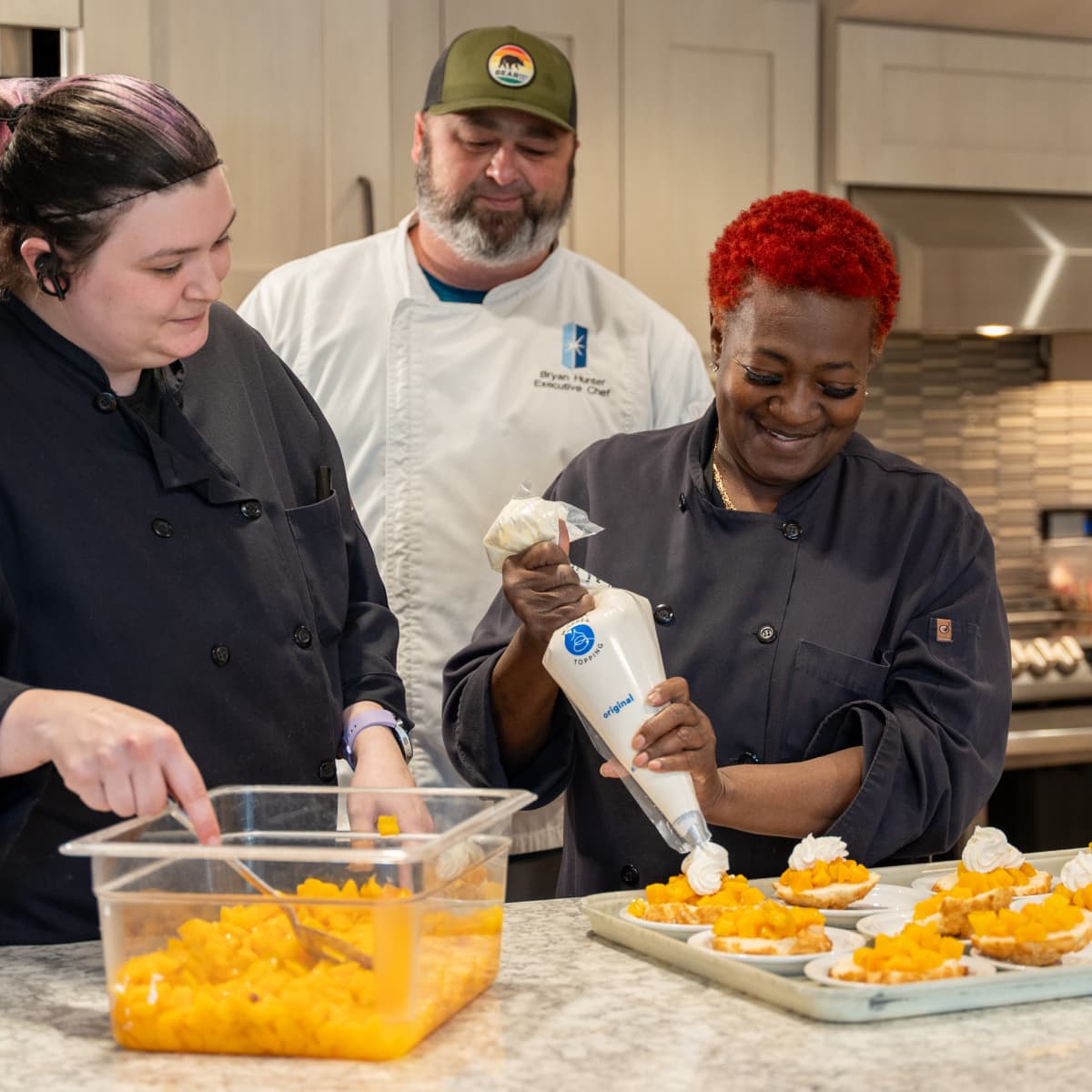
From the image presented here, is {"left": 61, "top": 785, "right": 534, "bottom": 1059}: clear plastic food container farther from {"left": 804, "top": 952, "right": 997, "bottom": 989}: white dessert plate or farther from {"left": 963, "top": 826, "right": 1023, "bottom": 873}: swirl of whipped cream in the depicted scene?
{"left": 963, "top": 826, "right": 1023, "bottom": 873}: swirl of whipped cream

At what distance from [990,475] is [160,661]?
279 cm

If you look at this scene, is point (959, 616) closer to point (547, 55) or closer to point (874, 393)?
point (547, 55)

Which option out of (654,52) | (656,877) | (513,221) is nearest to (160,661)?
(656,877)

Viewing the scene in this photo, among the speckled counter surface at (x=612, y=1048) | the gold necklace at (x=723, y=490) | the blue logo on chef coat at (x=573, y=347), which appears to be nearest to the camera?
the speckled counter surface at (x=612, y=1048)

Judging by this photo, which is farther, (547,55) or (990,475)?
(990,475)

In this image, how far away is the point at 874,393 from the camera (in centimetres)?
368

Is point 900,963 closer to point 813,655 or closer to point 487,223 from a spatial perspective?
point 813,655

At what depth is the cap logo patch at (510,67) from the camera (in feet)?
7.56

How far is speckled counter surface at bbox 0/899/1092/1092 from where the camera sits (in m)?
1.00

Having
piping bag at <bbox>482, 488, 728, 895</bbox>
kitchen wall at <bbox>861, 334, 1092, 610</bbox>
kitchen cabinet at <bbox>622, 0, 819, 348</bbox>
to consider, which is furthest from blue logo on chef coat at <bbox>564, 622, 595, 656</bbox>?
kitchen wall at <bbox>861, 334, 1092, 610</bbox>

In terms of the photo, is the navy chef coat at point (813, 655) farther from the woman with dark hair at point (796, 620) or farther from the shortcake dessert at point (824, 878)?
the shortcake dessert at point (824, 878)

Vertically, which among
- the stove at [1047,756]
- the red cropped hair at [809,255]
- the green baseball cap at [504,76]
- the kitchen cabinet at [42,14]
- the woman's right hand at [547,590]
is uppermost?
the kitchen cabinet at [42,14]

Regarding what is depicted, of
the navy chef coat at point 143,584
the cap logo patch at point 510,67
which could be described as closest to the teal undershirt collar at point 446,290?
the cap logo patch at point 510,67

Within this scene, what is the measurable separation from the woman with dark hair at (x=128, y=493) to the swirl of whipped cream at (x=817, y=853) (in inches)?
15.4
